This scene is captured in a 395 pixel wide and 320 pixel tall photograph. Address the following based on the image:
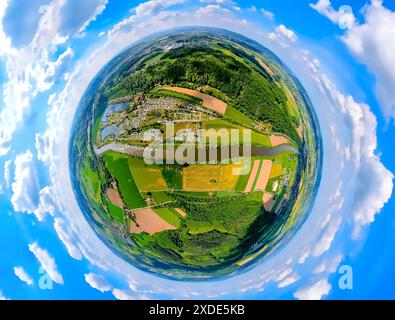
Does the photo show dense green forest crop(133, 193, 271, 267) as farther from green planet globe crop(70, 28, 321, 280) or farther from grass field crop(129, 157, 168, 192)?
grass field crop(129, 157, 168, 192)

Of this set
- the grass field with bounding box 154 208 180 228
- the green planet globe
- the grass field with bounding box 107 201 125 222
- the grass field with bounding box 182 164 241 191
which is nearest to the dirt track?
the green planet globe

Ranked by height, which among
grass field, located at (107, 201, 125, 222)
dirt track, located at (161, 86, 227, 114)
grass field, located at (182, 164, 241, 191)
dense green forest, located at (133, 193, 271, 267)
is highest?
dirt track, located at (161, 86, 227, 114)

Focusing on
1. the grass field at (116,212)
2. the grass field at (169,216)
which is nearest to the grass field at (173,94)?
the grass field at (169,216)

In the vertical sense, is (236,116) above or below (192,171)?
above

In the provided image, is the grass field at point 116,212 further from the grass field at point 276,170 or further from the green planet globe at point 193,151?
the grass field at point 276,170

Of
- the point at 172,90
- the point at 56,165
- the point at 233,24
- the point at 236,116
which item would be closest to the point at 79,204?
the point at 56,165

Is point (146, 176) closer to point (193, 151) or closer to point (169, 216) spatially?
point (169, 216)

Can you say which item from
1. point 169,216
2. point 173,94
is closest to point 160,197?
point 169,216
